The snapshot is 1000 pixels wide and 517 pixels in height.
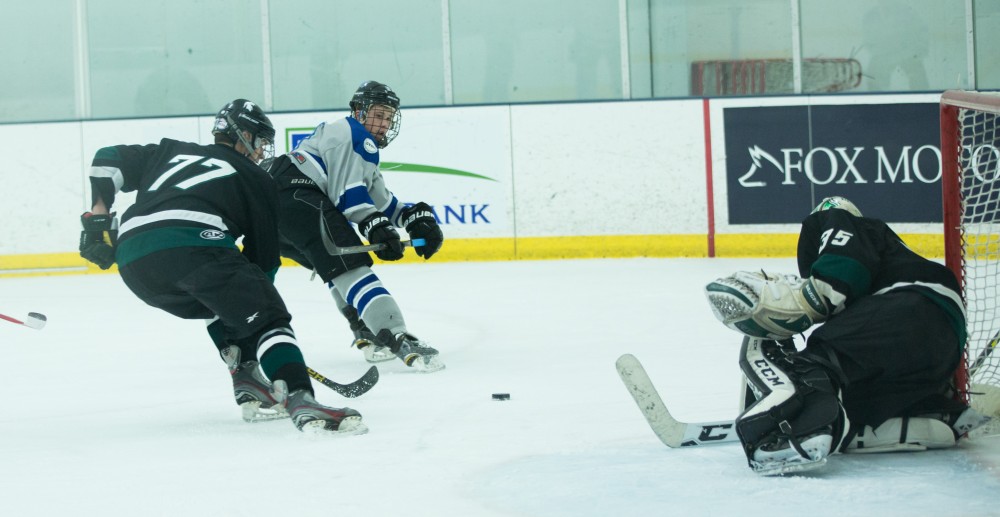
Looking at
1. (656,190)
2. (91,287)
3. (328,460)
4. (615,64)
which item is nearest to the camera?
(328,460)

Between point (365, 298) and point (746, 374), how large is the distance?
1875 millimetres

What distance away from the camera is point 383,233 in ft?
13.4

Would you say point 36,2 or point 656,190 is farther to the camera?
point 36,2

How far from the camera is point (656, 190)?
7.63m

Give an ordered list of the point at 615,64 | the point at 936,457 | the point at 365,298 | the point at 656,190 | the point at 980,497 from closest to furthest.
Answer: the point at 980,497, the point at 936,457, the point at 365,298, the point at 656,190, the point at 615,64

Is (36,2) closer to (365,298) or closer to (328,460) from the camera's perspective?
(365,298)

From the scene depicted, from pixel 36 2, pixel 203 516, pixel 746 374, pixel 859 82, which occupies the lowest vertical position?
pixel 203 516

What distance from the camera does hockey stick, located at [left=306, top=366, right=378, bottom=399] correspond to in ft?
11.4

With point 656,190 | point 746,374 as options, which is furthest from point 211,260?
point 656,190

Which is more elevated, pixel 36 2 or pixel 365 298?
pixel 36 2

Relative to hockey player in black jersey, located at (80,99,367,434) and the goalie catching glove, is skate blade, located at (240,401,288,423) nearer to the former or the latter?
hockey player in black jersey, located at (80,99,367,434)

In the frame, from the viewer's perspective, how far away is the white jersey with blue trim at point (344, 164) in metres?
4.12

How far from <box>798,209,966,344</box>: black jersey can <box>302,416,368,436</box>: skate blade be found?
46.9 inches

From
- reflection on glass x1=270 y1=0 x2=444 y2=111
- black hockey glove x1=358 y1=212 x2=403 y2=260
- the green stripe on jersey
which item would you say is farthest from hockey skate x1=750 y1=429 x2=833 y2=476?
reflection on glass x1=270 y1=0 x2=444 y2=111
